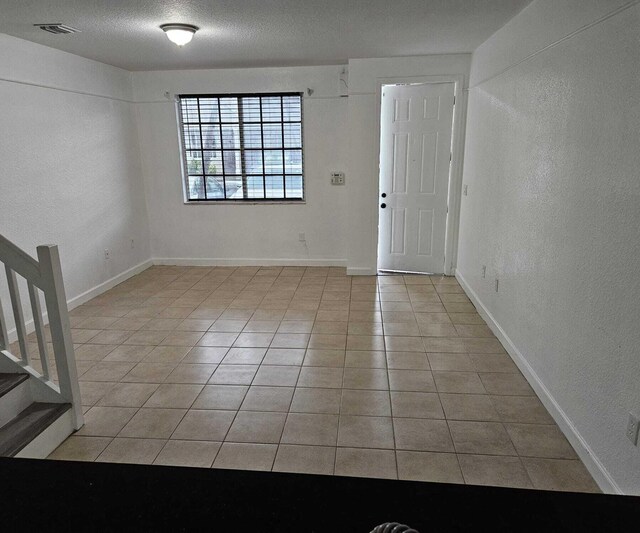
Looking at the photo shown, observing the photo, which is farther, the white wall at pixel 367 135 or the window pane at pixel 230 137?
the window pane at pixel 230 137

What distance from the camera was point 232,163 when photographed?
18.8 ft

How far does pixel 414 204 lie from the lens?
5.30m

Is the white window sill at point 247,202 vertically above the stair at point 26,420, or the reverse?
the white window sill at point 247,202

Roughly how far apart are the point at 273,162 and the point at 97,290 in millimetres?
2528

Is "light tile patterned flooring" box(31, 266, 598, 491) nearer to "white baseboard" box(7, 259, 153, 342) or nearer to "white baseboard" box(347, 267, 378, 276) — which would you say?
"white baseboard" box(7, 259, 153, 342)

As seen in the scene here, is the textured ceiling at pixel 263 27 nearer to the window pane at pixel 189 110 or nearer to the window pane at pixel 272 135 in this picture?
the window pane at pixel 189 110

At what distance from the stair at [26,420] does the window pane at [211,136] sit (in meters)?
3.88

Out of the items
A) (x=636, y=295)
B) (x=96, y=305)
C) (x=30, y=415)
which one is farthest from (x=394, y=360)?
(x=96, y=305)

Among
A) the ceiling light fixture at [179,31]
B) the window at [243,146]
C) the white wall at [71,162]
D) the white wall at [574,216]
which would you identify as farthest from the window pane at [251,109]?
the white wall at [574,216]

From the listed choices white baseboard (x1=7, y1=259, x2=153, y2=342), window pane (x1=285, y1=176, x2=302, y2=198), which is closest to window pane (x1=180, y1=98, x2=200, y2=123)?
window pane (x1=285, y1=176, x2=302, y2=198)

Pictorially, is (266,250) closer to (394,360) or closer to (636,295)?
(394,360)

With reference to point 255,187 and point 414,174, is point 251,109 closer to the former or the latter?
point 255,187

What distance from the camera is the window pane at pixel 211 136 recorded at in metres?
5.66

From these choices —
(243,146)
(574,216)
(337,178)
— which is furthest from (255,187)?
(574,216)
